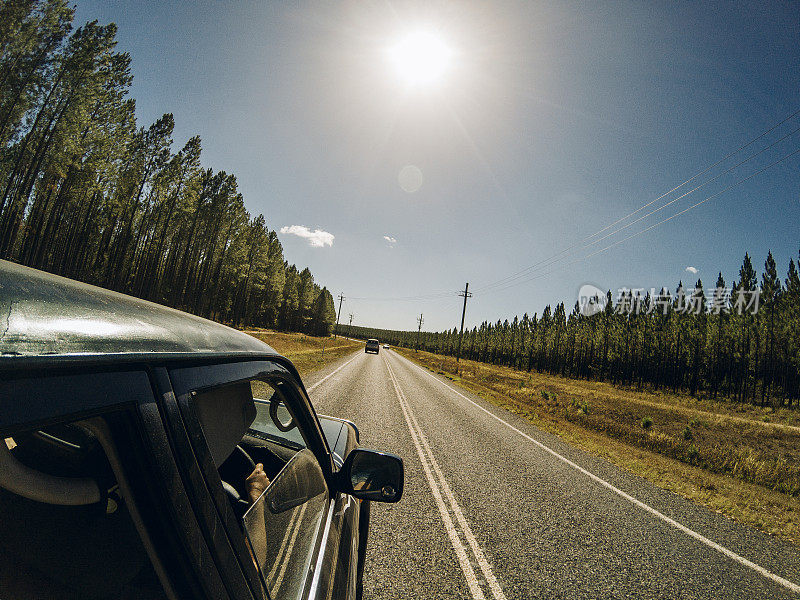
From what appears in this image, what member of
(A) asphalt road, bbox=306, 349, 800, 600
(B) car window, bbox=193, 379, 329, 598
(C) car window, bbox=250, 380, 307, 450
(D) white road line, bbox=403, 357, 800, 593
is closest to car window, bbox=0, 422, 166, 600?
(B) car window, bbox=193, 379, 329, 598

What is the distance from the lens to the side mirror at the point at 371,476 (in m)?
1.79

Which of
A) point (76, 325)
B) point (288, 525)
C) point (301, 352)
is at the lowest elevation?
point (301, 352)

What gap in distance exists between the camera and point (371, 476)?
185 centimetres

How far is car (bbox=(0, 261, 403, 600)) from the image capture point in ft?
1.79

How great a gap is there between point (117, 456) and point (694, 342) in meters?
70.7

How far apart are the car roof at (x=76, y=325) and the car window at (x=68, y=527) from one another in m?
0.22

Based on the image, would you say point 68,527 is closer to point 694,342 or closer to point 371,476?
point 371,476

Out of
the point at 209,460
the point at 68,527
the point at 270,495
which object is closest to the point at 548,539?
the point at 270,495

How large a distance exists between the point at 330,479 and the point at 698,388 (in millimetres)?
74920

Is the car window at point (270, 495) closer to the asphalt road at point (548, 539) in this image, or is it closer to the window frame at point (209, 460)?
the window frame at point (209, 460)

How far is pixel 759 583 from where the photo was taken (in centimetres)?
369

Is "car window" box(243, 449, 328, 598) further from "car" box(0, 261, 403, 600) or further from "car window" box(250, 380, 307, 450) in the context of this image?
"car window" box(250, 380, 307, 450)

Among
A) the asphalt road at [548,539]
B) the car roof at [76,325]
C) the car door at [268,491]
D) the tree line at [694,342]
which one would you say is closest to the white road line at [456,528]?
the asphalt road at [548,539]

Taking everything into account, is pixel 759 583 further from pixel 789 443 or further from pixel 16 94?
pixel 16 94
